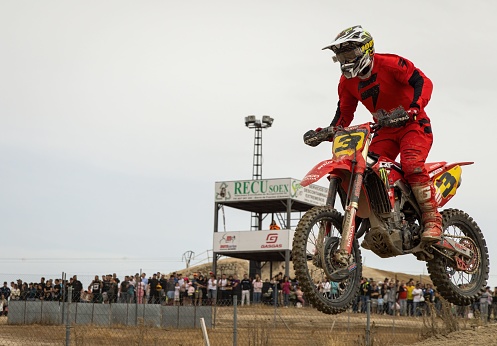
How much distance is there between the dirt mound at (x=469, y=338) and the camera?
39.0 feet

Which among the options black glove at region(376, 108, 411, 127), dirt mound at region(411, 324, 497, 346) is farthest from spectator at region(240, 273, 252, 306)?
black glove at region(376, 108, 411, 127)

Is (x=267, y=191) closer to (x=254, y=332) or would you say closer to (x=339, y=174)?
(x=254, y=332)

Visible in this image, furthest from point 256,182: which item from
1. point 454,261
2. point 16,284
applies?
point 454,261

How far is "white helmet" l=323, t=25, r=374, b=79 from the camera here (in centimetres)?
996

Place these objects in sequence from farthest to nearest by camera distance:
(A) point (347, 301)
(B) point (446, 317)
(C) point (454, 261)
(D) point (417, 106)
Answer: (B) point (446, 317) < (C) point (454, 261) < (D) point (417, 106) < (A) point (347, 301)

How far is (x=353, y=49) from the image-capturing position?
32.8 feet

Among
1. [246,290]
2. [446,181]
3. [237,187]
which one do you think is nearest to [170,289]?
[246,290]

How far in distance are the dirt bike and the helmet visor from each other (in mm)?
838

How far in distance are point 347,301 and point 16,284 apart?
2383 cm

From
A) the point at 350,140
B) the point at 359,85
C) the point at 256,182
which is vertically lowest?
the point at 350,140

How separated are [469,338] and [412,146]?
3814 millimetres

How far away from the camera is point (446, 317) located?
14625 mm

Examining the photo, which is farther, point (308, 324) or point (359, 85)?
point (308, 324)

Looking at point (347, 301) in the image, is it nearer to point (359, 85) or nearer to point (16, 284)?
point (359, 85)
